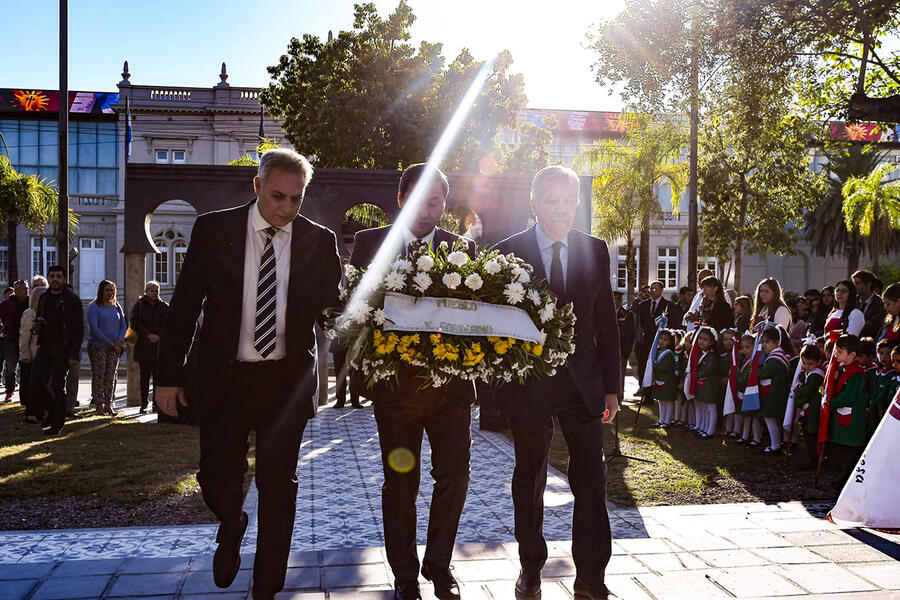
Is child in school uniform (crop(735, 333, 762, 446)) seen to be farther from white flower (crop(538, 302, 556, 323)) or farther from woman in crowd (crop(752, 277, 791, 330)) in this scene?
white flower (crop(538, 302, 556, 323))

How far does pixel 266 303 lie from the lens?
4184mm

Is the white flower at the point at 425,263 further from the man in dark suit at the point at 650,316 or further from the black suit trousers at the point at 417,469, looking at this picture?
the man in dark suit at the point at 650,316

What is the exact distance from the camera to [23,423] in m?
12.8

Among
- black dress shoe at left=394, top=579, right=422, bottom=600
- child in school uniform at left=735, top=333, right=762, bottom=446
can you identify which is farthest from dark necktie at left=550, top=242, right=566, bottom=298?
child in school uniform at left=735, top=333, right=762, bottom=446

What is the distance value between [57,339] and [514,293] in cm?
919

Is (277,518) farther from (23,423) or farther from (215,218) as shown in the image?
(23,423)

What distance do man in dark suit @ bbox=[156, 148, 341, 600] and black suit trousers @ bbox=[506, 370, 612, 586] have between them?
1114 millimetres

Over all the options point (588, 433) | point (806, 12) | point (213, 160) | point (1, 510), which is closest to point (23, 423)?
point (1, 510)

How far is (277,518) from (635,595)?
1788 millimetres

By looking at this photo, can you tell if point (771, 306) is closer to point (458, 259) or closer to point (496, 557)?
point (496, 557)

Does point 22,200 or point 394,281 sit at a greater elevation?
point 22,200

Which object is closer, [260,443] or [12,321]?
[260,443]

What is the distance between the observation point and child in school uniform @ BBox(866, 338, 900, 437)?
25.9 feet

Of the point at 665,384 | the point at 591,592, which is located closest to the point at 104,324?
the point at 665,384
